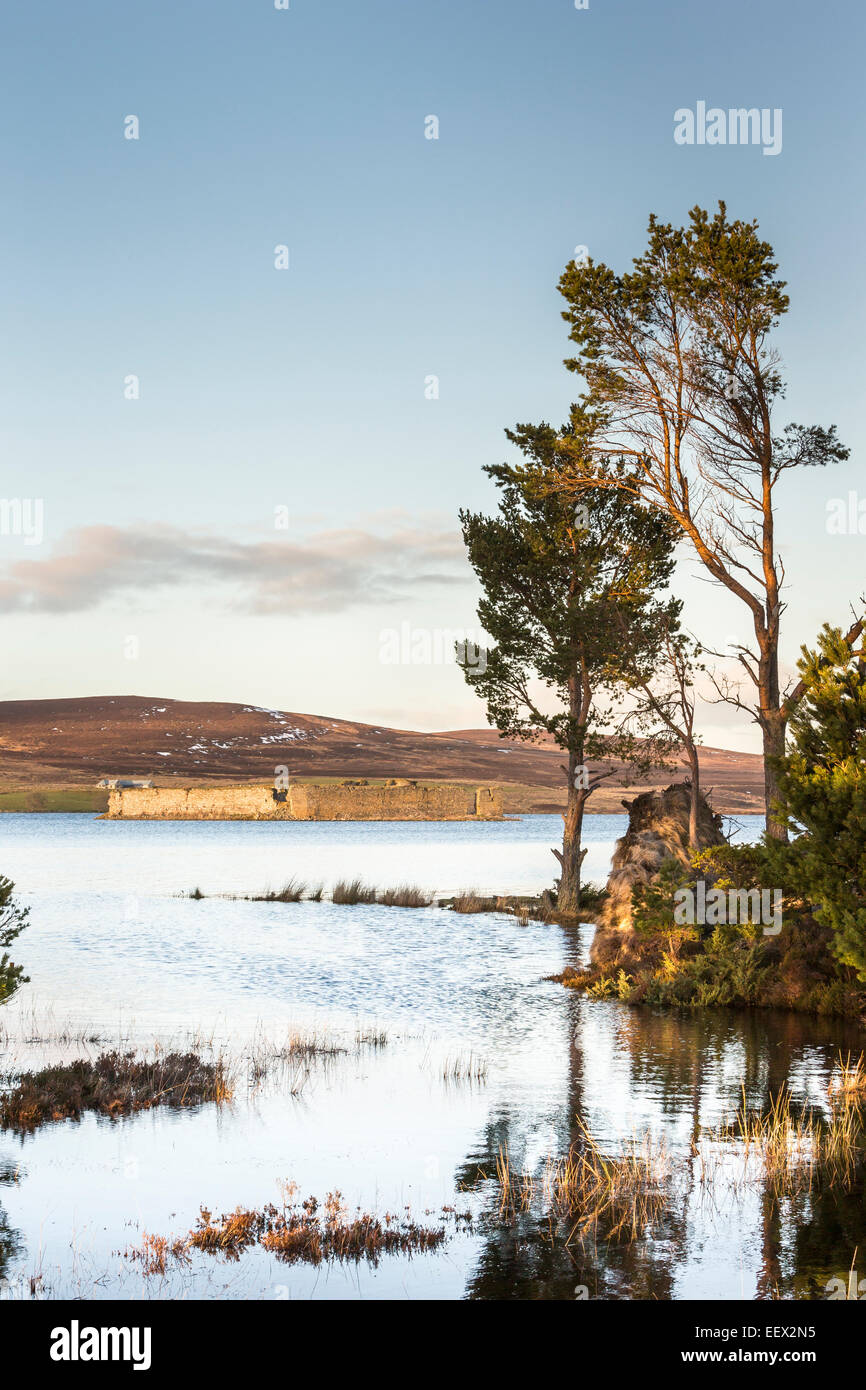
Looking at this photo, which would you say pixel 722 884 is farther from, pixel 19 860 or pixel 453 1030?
pixel 19 860

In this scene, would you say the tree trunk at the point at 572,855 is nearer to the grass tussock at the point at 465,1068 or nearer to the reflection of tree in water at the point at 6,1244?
the grass tussock at the point at 465,1068

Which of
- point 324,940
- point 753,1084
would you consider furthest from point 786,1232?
point 324,940

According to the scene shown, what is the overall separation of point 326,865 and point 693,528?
5336 centimetres

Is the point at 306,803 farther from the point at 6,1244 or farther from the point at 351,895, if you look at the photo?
the point at 6,1244

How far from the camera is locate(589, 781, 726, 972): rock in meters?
26.0

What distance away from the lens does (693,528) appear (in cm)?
2659

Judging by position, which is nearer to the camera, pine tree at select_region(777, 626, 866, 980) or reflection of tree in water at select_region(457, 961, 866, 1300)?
reflection of tree in water at select_region(457, 961, 866, 1300)

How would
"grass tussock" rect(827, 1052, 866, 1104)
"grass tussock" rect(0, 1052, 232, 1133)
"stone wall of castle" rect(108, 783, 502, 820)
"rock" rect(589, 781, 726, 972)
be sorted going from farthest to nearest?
"stone wall of castle" rect(108, 783, 502, 820), "rock" rect(589, 781, 726, 972), "grass tussock" rect(827, 1052, 866, 1104), "grass tussock" rect(0, 1052, 232, 1133)

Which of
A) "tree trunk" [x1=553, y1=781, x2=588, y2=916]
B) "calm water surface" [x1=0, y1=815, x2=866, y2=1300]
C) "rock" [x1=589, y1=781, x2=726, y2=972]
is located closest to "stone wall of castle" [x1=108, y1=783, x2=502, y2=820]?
"tree trunk" [x1=553, y1=781, x2=588, y2=916]

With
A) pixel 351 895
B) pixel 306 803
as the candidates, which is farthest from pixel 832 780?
pixel 306 803

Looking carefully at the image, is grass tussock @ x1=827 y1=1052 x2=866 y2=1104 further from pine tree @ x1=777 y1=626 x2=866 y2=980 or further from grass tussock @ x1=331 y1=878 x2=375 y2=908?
grass tussock @ x1=331 y1=878 x2=375 y2=908

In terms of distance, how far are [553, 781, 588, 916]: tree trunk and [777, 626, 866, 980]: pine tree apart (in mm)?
21589

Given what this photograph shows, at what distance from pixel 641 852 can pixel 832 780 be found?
11192 mm

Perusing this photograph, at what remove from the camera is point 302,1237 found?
30.6 feet
